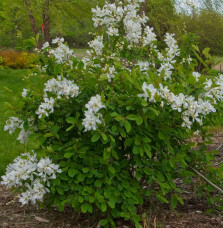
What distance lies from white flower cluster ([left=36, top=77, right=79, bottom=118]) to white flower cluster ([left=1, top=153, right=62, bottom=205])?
0.34 metres

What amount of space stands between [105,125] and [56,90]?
0.43 metres

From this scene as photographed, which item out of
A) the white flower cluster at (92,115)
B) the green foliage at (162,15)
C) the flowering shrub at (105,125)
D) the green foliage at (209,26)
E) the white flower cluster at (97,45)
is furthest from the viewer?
the green foliage at (209,26)

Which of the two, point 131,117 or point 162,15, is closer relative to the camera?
point 131,117

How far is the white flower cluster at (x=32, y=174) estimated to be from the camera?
267 centimetres

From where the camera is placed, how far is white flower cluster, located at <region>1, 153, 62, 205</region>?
267cm

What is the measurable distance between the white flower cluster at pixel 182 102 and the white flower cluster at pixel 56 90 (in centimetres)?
48

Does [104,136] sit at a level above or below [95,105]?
below

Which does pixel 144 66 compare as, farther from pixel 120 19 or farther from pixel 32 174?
pixel 32 174

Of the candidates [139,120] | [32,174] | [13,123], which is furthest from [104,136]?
[13,123]

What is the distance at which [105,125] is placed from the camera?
8.45 feet

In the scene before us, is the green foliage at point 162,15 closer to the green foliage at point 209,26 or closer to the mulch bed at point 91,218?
the green foliage at point 209,26

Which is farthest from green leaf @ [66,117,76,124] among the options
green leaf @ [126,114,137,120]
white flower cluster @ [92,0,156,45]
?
white flower cluster @ [92,0,156,45]

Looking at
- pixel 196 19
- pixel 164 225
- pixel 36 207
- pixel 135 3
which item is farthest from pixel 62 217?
pixel 196 19

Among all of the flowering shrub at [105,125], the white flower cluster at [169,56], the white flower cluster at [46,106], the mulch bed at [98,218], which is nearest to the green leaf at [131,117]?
the flowering shrub at [105,125]
